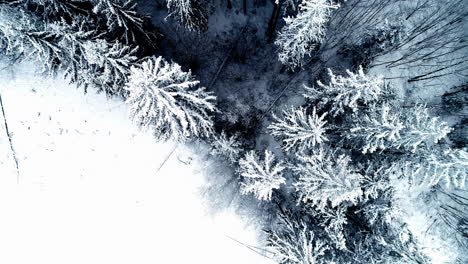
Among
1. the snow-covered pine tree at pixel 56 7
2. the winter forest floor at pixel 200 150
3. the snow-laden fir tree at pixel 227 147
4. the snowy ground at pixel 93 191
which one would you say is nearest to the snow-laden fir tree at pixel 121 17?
the snow-covered pine tree at pixel 56 7

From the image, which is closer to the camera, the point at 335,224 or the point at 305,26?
the point at 305,26

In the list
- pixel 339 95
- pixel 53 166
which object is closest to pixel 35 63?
pixel 53 166

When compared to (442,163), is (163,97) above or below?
below

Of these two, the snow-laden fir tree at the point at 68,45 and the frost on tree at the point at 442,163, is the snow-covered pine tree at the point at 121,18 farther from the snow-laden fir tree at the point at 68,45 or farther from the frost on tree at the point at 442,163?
the frost on tree at the point at 442,163

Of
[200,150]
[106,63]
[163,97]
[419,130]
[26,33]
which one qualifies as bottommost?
[200,150]

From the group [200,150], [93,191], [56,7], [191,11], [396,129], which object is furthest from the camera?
[200,150]

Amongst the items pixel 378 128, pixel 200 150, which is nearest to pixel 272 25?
pixel 200 150

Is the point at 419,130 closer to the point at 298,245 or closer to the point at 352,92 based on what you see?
the point at 352,92
